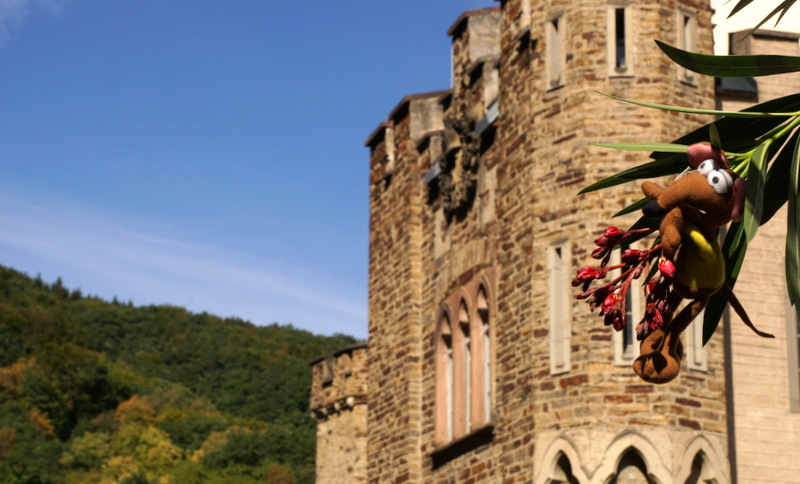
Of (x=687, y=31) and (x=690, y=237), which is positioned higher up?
(x=687, y=31)

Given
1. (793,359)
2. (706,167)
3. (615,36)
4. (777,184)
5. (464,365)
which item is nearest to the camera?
(706,167)

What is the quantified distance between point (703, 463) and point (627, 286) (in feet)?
29.4

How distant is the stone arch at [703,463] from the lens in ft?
43.8

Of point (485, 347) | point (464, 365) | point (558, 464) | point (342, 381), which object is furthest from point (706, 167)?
point (342, 381)

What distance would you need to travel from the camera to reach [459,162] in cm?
1783

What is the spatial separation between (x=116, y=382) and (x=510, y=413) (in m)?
60.2

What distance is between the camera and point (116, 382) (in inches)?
2867

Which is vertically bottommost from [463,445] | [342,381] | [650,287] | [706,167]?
[650,287]

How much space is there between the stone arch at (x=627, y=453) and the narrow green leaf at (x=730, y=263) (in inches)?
298

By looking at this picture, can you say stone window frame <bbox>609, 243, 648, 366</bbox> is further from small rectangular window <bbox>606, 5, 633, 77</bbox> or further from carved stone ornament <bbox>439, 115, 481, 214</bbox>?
carved stone ornament <bbox>439, 115, 481, 214</bbox>

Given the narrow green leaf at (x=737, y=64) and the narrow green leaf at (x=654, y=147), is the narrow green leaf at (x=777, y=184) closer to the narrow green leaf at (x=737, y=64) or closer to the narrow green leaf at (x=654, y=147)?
the narrow green leaf at (x=737, y=64)

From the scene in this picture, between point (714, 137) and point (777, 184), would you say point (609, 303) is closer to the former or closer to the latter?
point (714, 137)

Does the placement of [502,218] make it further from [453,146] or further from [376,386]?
[376,386]

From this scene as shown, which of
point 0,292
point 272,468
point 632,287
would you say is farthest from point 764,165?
point 0,292
